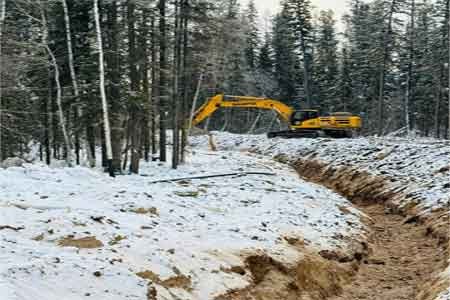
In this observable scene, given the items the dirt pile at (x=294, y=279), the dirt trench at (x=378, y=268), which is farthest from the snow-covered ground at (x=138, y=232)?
the dirt trench at (x=378, y=268)

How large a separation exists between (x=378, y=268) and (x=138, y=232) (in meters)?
5.38

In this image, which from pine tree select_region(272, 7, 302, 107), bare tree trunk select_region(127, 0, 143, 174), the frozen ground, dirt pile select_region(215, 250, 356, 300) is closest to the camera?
dirt pile select_region(215, 250, 356, 300)

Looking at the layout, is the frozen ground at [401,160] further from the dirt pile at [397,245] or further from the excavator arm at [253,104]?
the excavator arm at [253,104]

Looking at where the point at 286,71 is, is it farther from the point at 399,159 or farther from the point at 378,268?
the point at 378,268

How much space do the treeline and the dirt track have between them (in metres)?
9.34

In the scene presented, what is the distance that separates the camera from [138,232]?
9102mm

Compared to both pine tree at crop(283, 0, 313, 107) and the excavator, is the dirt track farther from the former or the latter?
pine tree at crop(283, 0, 313, 107)

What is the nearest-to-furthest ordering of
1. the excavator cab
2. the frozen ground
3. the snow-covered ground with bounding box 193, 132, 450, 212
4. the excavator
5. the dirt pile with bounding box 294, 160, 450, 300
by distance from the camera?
the dirt pile with bounding box 294, 160, 450, 300, the frozen ground, the snow-covered ground with bounding box 193, 132, 450, 212, the excavator, the excavator cab

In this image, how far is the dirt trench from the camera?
9133 millimetres

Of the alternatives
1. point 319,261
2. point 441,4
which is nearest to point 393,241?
point 319,261

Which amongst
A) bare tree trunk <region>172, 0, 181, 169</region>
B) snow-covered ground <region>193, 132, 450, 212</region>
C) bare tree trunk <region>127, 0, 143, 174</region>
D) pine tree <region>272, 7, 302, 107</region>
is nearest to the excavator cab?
snow-covered ground <region>193, 132, 450, 212</region>

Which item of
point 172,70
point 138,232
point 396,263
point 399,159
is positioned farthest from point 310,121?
point 138,232

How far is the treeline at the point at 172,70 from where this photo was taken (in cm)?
1936

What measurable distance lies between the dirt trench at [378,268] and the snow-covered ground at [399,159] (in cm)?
70
